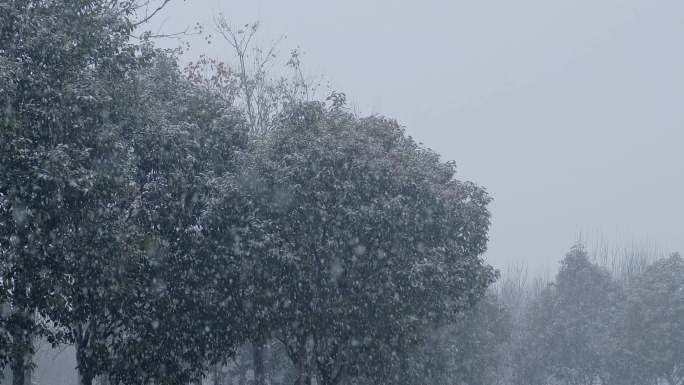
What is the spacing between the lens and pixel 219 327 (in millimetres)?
15758

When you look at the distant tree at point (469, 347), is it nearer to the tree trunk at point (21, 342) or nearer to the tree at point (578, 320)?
the tree at point (578, 320)

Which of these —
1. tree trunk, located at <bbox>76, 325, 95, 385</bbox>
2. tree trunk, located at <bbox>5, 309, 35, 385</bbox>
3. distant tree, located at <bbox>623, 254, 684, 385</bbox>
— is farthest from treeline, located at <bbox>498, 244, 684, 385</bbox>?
tree trunk, located at <bbox>5, 309, 35, 385</bbox>

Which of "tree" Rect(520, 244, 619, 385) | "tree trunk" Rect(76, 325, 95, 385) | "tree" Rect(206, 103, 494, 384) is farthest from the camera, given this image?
"tree" Rect(520, 244, 619, 385)

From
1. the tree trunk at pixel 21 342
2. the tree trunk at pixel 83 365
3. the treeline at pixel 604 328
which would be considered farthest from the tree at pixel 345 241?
the treeline at pixel 604 328

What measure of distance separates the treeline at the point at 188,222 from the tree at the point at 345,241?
0.04m

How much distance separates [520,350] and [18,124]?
35.9m

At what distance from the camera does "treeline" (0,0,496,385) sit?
11.1 metres

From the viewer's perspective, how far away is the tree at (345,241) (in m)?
16.1

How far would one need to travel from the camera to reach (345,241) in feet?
53.5

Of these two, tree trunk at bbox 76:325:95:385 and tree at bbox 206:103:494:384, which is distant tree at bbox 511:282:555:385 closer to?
tree at bbox 206:103:494:384

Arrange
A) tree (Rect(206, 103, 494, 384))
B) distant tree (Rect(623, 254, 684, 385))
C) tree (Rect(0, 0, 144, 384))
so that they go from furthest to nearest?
distant tree (Rect(623, 254, 684, 385)) → tree (Rect(206, 103, 494, 384)) → tree (Rect(0, 0, 144, 384))

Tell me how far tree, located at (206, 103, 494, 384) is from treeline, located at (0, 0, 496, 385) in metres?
0.04

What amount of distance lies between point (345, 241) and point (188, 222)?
3.12m

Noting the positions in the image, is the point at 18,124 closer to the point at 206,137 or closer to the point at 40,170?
the point at 40,170
